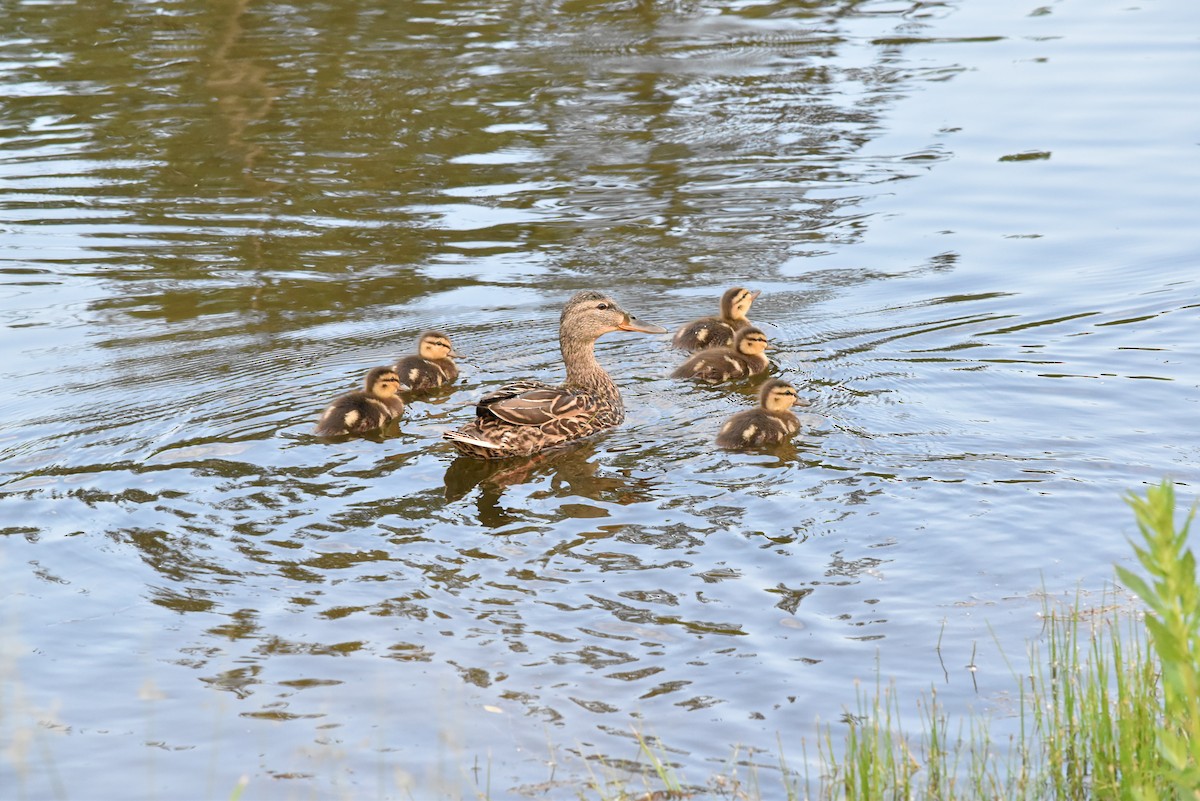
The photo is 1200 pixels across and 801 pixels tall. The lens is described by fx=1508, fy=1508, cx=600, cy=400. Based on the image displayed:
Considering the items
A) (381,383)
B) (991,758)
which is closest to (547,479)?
(381,383)

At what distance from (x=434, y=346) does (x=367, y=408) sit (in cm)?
88

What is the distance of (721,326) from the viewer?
25.0 feet

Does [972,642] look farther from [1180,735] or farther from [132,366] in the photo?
[132,366]

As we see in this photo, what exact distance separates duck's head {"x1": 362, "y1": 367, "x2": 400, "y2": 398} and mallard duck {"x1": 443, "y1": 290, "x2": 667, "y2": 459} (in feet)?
1.52

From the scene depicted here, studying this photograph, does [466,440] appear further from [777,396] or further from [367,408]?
[777,396]

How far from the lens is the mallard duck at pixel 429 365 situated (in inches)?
282

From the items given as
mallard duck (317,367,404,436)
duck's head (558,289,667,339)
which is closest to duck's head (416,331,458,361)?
mallard duck (317,367,404,436)

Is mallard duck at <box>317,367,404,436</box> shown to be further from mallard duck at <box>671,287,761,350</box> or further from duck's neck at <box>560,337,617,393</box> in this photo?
mallard duck at <box>671,287,761,350</box>

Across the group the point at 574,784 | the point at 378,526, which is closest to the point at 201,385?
the point at 378,526

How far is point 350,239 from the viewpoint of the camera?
30.5 feet

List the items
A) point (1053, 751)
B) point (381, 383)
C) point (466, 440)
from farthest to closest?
point (381, 383) → point (466, 440) → point (1053, 751)

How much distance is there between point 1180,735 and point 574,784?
4.65 ft

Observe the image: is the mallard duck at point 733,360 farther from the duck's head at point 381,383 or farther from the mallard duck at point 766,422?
the duck's head at point 381,383

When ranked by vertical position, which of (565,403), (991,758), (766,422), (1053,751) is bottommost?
(991,758)
